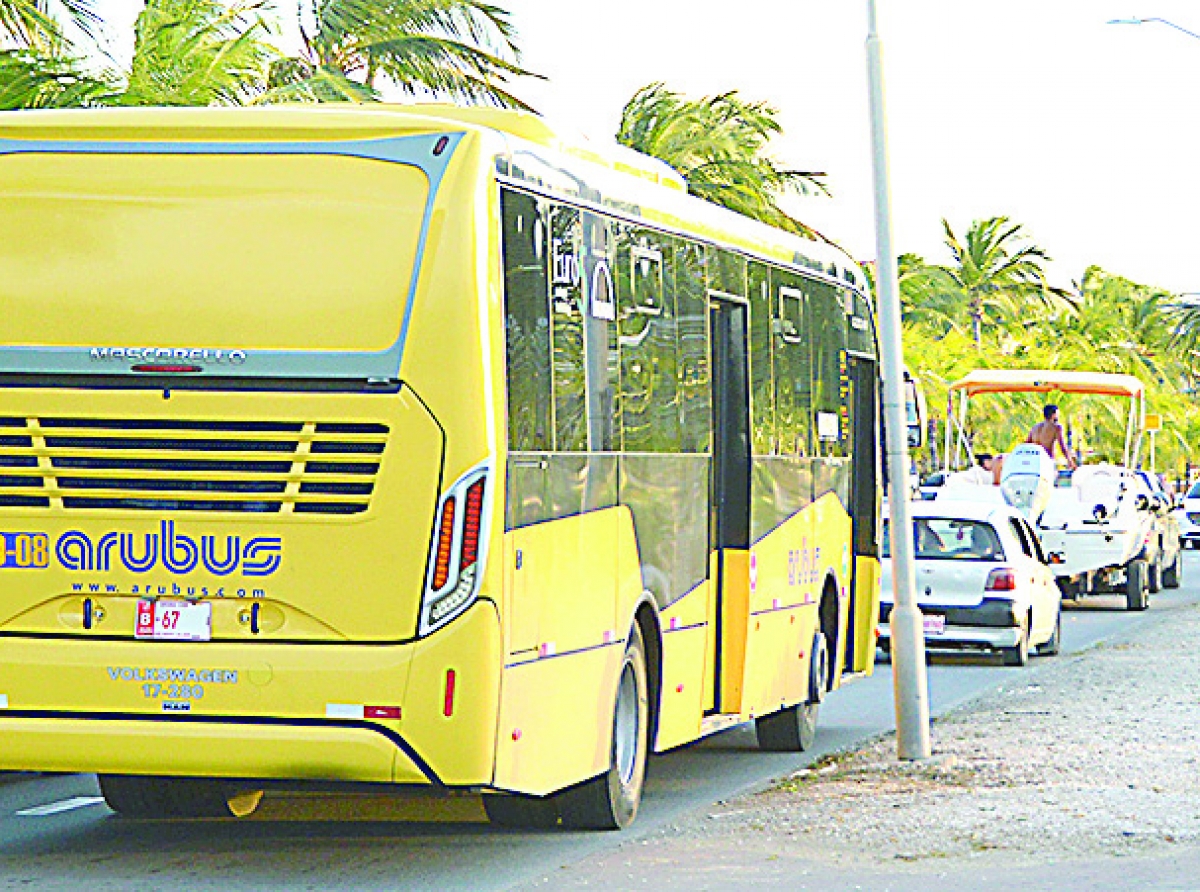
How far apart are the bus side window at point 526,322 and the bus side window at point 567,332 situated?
0.11 meters

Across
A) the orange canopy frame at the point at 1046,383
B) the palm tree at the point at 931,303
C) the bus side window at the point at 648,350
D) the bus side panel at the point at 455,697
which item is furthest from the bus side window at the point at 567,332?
the palm tree at the point at 931,303

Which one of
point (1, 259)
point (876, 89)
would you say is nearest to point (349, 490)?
point (1, 259)

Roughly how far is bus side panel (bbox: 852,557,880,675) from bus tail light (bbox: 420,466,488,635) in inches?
303

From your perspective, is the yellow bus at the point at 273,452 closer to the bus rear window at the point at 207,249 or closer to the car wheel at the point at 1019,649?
the bus rear window at the point at 207,249

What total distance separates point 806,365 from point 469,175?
5.89m

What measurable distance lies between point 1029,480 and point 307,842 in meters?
21.1

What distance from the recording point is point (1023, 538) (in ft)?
77.6

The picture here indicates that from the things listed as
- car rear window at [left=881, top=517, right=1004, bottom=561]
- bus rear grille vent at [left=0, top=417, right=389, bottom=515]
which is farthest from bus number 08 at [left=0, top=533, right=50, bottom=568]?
car rear window at [left=881, top=517, right=1004, bottom=561]

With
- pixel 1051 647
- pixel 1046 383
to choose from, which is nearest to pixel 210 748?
pixel 1051 647

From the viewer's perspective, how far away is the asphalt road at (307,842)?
1013cm

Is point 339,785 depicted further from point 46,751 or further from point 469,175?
point 469,175

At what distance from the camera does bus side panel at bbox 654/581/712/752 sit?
12055 millimetres

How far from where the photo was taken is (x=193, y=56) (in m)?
24.1

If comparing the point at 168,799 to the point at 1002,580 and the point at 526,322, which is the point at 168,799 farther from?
the point at 1002,580
